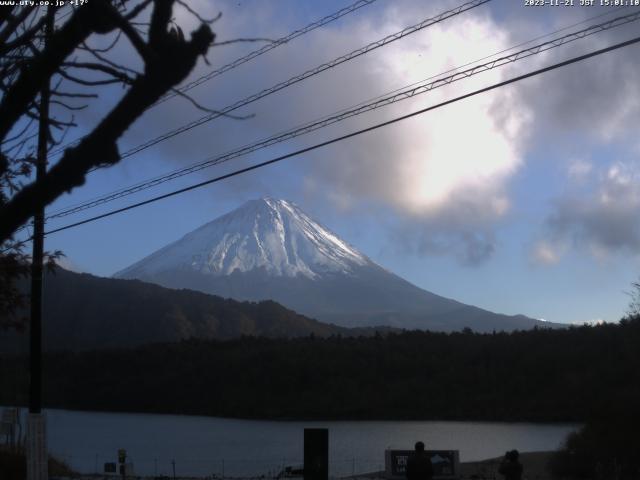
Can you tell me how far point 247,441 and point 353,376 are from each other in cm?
3732

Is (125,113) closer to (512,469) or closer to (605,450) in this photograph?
(512,469)

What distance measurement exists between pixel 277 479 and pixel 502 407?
61083mm

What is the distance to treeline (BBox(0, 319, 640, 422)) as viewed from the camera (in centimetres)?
8394

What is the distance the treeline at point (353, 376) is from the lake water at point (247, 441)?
553cm

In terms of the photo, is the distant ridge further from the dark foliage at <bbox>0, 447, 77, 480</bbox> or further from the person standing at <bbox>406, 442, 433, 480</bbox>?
the person standing at <bbox>406, 442, 433, 480</bbox>

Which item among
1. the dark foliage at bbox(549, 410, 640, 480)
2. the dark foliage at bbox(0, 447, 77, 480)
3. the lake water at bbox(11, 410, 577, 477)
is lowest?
the lake water at bbox(11, 410, 577, 477)

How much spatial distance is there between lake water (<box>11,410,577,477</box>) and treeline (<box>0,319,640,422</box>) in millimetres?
5530

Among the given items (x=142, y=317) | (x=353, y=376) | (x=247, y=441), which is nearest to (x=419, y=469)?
(x=247, y=441)

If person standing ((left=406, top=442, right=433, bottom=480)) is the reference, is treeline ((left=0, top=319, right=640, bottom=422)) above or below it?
below

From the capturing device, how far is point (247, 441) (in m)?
61.1

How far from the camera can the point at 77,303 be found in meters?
157

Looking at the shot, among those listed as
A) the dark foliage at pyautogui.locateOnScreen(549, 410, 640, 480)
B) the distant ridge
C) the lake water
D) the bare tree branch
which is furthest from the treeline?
the bare tree branch

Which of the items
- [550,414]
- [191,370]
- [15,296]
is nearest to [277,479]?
[15,296]

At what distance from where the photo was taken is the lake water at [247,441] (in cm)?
4253
